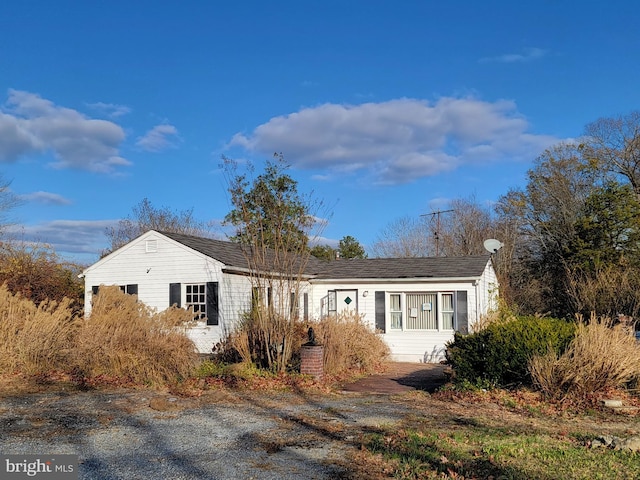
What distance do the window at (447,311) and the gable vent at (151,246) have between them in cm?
933

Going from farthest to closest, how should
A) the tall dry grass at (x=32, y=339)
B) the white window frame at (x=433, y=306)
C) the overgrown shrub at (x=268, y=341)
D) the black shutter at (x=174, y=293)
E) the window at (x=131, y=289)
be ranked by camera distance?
the window at (x=131, y=289), the white window frame at (x=433, y=306), the black shutter at (x=174, y=293), the overgrown shrub at (x=268, y=341), the tall dry grass at (x=32, y=339)

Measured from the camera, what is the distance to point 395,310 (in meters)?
18.7

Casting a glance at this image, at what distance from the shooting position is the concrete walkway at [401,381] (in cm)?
1179

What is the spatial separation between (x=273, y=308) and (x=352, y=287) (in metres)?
7.09

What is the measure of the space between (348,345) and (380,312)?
4.69 m

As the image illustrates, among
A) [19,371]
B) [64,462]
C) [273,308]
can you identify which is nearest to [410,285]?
[273,308]

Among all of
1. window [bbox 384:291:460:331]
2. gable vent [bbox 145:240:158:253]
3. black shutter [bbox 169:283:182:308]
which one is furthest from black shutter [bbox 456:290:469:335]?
gable vent [bbox 145:240:158:253]

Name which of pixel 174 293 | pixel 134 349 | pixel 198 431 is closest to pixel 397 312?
pixel 174 293

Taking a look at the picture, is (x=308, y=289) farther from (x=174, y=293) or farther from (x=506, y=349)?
(x=506, y=349)

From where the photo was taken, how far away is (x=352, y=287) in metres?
19.6

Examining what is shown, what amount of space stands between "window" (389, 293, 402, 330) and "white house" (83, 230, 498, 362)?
0.03 m

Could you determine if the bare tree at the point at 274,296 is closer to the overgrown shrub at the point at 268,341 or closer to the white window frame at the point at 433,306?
the overgrown shrub at the point at 268,341

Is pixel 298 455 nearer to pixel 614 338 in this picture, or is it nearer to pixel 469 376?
pixel 469 376

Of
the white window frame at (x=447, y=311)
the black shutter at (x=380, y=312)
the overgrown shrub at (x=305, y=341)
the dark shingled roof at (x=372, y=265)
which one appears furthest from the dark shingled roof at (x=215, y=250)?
the white window frame at (x=447, y=311)
